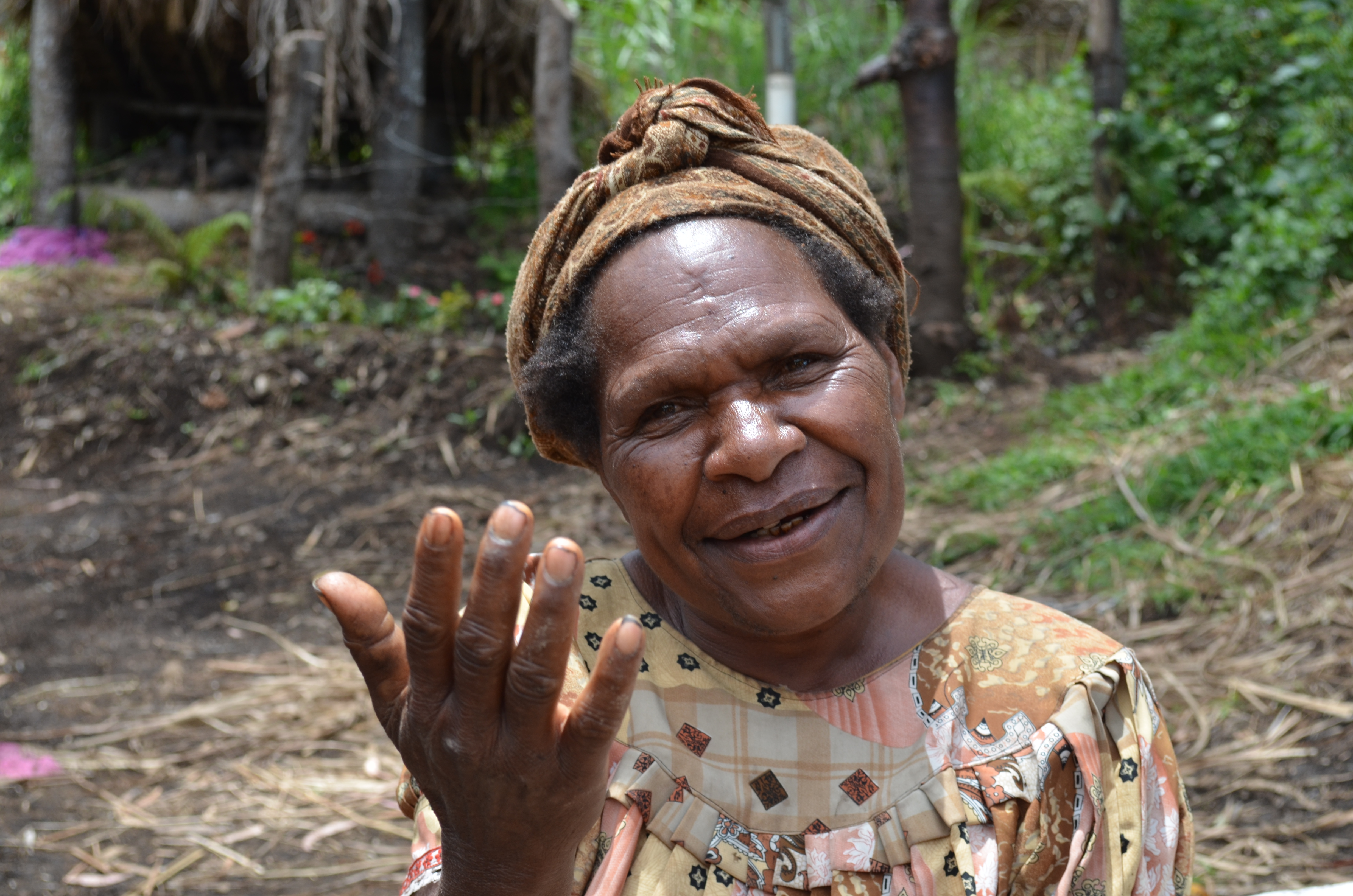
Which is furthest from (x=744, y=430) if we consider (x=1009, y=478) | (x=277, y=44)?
(x=277, y=44)

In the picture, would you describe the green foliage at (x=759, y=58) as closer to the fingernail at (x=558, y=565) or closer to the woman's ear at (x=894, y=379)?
the woman's ear at (x=894, y=379)

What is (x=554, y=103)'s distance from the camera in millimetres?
6562

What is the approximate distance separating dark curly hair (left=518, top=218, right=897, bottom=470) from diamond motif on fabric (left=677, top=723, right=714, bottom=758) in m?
0.50

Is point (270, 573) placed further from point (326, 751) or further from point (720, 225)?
point (720, 225)

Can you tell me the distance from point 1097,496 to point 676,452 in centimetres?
362

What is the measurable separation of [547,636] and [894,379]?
962mm

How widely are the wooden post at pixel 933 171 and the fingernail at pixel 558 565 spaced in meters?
5.54

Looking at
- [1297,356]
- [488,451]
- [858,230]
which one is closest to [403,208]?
[488,451]

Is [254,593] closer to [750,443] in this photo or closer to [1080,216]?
[750,443]

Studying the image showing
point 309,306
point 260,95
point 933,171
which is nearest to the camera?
point 933,171

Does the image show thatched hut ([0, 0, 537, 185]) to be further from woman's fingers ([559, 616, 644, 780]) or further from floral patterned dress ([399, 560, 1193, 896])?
woman's fingers ([559, 616, 644, 780])

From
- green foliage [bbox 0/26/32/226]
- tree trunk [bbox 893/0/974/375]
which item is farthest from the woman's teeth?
green foliage [bbox 0/26/32/226]

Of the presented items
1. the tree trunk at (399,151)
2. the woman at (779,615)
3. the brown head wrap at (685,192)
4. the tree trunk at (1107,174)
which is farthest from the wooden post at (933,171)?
the woman at (779,615)

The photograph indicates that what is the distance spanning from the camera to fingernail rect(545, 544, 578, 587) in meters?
1.14
